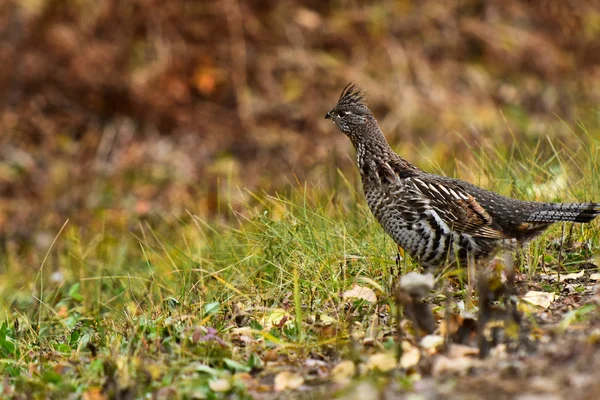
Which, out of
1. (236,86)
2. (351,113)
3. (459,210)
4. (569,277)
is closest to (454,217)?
(459,210)

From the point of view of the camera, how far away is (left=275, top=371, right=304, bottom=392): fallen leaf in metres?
3.89

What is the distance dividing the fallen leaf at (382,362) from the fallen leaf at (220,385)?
0.62 metres

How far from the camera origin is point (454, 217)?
5.21m

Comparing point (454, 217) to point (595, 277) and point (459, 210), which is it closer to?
point (459, 210)

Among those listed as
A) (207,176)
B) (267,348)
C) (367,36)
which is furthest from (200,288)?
(367,36)

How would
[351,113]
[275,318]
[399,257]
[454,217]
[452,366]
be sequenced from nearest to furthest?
[452,366] < [275,318] < [454,217] < [399,257] < [351,113]

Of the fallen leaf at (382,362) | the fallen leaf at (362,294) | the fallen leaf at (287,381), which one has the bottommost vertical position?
the fallen leaf at (287,381)

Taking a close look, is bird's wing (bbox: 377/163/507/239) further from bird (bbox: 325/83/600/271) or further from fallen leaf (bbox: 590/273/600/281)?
fallen leaf (bbox: 590/273/600/281)

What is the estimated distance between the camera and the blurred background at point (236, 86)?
36.9 ft

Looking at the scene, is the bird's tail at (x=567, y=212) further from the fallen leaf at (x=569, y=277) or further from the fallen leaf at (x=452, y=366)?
the fallen leaf at (x=452, y=366)

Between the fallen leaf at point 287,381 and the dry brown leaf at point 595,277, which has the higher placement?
the dry brown leaf at point 595,277

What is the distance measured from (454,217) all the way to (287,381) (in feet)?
5.75

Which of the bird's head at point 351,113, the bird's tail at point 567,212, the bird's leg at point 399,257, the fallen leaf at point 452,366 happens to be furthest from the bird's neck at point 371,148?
the fallen leaf at point 452,366

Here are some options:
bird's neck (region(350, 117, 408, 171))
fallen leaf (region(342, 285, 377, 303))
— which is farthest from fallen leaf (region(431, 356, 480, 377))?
bird's neck (region(350, 117, 408, 171))
